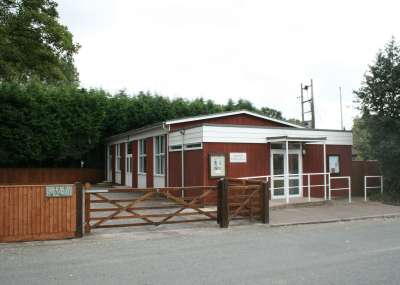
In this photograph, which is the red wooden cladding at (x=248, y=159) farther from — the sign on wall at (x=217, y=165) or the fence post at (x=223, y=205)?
the fence post at (x=223, y=205)

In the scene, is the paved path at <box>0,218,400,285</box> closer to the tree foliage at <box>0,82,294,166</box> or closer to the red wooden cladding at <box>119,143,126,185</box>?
the red wooden cladding at <box>119,143,126,185</box>

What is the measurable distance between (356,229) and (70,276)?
7.85 m

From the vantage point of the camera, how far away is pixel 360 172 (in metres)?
20.3

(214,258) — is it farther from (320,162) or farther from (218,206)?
(320,162)

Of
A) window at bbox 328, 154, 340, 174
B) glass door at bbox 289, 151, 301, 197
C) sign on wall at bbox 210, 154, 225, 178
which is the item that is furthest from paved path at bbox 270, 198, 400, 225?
sign on wall at bbox 210, 154, 225, 178

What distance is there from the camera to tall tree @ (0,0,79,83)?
2245 cm

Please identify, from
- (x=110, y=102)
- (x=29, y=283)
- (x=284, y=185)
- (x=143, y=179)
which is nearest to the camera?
(x=29, y=283)

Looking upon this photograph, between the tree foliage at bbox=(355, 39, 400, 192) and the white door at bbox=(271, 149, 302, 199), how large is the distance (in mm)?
3411

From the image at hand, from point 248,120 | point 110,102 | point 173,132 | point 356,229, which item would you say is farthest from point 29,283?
point 110,102

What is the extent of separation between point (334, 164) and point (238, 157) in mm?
5219

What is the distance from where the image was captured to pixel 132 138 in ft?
78.1

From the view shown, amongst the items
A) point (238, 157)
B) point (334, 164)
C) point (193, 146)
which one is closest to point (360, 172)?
point (334, 164)

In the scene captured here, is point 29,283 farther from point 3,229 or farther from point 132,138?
point 132,138

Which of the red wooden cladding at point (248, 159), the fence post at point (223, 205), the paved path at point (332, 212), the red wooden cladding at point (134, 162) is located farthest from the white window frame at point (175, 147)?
the fence post at point (223, 205)
